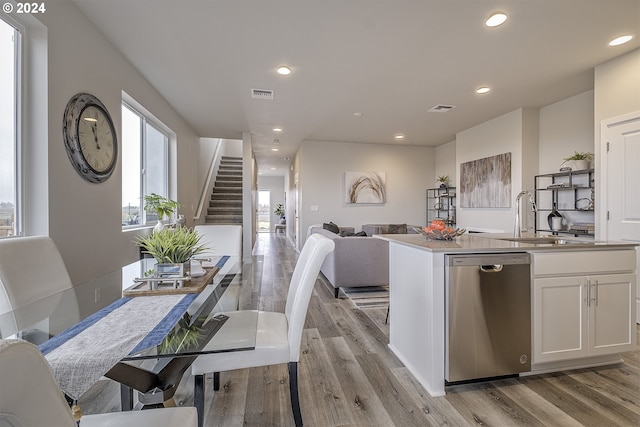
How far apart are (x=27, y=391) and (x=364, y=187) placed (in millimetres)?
6572

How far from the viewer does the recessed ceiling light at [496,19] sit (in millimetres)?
2266

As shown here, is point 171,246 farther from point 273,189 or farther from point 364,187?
point 273,189

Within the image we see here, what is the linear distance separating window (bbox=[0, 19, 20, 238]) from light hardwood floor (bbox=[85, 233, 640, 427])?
1563 millimetres

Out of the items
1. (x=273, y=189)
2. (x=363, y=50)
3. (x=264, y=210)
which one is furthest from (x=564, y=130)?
(x=264, y=210)

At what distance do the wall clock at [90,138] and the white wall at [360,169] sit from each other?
13.5 feet

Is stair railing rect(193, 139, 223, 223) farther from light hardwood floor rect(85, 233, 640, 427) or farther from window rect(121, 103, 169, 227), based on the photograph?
light hardwood floor rect(85, 233, 640, 427)

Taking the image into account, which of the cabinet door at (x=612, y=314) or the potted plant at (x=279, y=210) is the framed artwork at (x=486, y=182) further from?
the potted plant at (x=279, y=210)

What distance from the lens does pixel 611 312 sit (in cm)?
203

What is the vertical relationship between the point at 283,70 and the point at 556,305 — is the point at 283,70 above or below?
above

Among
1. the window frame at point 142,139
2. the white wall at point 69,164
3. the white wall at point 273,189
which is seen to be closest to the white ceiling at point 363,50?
the white wall at point 69,164

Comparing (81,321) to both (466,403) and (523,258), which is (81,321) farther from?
(523,258)

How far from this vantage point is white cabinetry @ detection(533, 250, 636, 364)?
1940mm

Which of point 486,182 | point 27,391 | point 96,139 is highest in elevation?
point 96,139

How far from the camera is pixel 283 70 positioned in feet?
10.4
